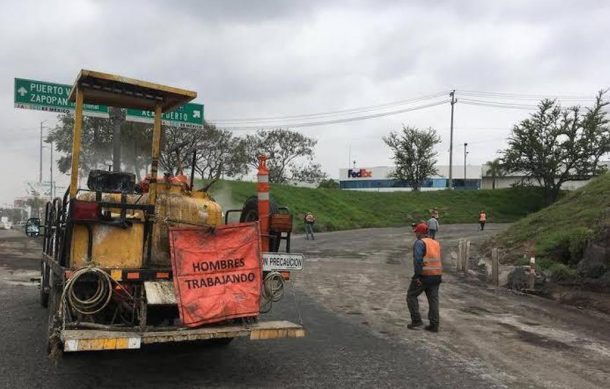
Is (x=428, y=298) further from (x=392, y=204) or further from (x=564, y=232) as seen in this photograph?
(x=392, y=204)

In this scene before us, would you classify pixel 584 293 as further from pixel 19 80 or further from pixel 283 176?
pixel 283 176

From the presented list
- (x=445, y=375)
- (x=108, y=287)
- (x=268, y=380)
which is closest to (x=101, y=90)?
(x=108, y=287)

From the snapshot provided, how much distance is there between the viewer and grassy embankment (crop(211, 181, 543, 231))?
42.4 m

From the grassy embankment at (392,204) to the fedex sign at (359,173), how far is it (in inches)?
1290

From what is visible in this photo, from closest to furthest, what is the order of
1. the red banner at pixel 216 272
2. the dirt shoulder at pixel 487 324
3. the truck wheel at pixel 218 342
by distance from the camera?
the red banner at pixel 216 272
the dirt shoulder at pixel 487 324
the truck wheel at pixel 218 342

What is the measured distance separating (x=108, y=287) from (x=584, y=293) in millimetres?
10338

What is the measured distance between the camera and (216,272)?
585cm

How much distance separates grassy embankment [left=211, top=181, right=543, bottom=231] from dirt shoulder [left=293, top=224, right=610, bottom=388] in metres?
22.7

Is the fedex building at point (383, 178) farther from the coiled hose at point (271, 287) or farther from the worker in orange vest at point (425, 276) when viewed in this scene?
the coiled hose at point (271, 287)

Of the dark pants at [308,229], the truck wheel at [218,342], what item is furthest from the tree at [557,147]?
the truck wheel at [218,342]

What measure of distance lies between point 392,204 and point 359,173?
126 feet

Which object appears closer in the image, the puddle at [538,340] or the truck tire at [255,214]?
the truck tire at [255,214]

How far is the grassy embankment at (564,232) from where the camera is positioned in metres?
14.1

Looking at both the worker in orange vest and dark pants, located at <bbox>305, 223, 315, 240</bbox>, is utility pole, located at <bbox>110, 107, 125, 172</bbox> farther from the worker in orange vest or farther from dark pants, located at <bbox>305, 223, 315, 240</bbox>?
dark pants, located at <bbox>305, 223, 315, 240</bbox>
